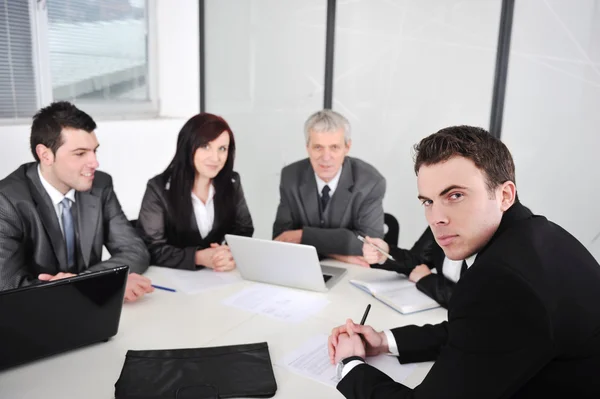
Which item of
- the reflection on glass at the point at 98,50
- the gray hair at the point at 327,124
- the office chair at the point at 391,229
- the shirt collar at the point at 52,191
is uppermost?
the reflection on glass at the point at 98,50

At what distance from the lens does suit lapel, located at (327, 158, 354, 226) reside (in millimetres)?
2822

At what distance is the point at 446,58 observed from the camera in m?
3.76

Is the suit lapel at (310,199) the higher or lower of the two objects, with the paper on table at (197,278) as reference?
higher

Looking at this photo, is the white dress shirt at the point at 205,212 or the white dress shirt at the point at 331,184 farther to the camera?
the white dress shirt at the point at 331,184

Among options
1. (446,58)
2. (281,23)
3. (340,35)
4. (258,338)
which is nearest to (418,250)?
(258,338)

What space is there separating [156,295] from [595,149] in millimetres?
3006

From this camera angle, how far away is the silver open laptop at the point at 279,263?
193 centimetres

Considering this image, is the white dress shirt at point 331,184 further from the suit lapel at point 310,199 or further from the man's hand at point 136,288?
the man's hand at point 136,288

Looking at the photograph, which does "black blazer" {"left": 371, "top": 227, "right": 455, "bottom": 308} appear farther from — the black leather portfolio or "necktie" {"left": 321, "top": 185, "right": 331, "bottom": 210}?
the black leather portfolio

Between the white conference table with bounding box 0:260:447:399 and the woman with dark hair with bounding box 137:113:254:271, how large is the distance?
0.43 metres

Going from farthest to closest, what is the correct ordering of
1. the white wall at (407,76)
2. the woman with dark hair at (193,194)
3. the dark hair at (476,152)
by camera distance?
1. the white wall at (407,76)
2. the woman with dark hair at (193,194)
3. the dark hair at (476,152)

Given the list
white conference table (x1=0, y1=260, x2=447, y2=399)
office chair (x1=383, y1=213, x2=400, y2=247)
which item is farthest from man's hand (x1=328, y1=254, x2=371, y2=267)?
office chair (x1=383, y1=213, x2=400, y2=247)

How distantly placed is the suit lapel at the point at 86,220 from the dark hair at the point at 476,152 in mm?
1623

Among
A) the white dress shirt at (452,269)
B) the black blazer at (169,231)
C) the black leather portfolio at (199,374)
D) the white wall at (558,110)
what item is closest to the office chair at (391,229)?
the black blazer at (169,231)
